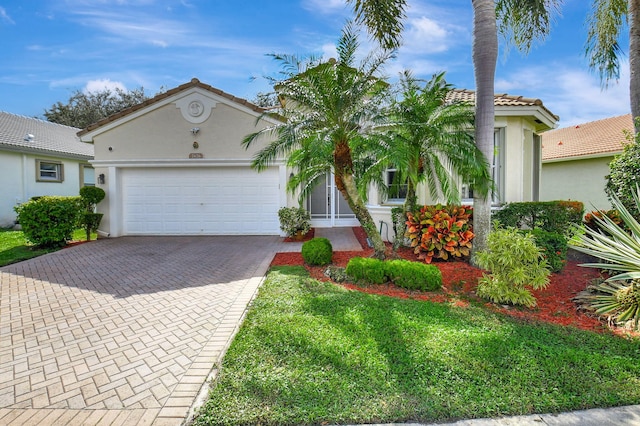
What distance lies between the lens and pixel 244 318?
478 centimetres

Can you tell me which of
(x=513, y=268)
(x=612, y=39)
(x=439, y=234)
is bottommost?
(x=513, y=268)

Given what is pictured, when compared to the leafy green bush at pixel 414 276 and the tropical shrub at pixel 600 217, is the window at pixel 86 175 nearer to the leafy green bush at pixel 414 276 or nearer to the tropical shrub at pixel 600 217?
the leafy green bush at pixel 414 276

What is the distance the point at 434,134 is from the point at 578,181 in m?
14.9

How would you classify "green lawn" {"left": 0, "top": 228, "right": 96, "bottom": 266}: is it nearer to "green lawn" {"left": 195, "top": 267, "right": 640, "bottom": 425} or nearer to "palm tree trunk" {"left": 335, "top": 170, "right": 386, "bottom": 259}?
"green lawn" {"left": 195, "top": 267, "right": 640, "bottom": 425}

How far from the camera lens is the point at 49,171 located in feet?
57.7

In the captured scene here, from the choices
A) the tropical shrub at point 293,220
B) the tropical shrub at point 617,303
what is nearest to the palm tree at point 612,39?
the tropical shrub at point 617,303

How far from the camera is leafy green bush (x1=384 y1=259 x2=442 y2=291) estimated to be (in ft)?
19.0

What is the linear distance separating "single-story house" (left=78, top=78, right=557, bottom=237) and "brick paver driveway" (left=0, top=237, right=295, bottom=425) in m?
3.91

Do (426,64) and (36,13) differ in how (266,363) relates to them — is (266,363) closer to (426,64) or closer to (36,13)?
(426,64)

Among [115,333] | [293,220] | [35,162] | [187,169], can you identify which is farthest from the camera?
[35,162]

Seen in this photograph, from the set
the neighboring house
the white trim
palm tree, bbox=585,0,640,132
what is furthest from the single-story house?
the neighboring house

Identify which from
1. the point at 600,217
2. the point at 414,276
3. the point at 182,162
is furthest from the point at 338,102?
the point at 182,162

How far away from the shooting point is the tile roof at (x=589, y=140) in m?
15.5

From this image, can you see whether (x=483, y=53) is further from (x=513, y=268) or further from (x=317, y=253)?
(x=317, y=253)
